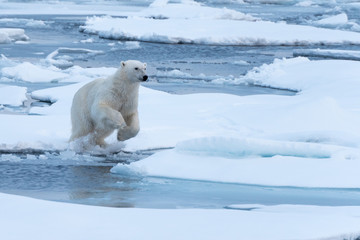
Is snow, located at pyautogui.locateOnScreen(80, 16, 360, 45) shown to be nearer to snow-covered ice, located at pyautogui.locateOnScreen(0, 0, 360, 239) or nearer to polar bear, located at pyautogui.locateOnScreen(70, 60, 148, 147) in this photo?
snow-covered ice, located at pyautogui.locateOnScreen(0, 0, 360, 239)

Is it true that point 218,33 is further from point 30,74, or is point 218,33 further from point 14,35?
point 30,74

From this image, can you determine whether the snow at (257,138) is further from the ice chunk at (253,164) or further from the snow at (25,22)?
the snow at (25,22)

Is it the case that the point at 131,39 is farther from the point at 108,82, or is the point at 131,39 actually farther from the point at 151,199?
the point at 151,199

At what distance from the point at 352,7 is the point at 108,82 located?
1025 inches

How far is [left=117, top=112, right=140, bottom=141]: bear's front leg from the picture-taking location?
6121mm

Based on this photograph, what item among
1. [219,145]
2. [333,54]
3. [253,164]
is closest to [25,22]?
[333,54]

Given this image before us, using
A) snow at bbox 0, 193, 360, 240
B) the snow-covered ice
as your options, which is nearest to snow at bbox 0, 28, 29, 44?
the snow-covered ice

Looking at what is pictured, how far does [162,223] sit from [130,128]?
8.04 ft

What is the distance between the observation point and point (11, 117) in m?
7.09

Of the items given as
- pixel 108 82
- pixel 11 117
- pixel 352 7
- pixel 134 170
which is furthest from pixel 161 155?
pixel 352 7

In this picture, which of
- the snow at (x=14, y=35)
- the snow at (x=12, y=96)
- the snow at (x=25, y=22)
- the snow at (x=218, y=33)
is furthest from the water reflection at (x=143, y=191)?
the snow at (x=25, y=22)

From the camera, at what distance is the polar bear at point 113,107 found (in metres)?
6.00

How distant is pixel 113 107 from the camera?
6117mm

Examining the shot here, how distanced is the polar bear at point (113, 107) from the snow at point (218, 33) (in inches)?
438
